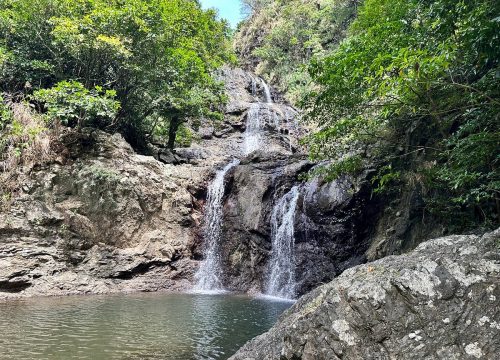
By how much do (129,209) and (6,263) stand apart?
4.35m

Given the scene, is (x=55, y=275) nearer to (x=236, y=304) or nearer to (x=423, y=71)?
(x=236, y=304)

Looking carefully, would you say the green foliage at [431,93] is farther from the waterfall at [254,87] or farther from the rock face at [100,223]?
the waterfall at [254,87]

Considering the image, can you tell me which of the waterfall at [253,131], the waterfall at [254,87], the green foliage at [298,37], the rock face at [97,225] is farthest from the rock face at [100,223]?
the green foliage at [298,37]

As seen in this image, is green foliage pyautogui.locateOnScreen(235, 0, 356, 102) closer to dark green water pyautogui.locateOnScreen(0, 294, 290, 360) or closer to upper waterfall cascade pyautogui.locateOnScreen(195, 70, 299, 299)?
upper waterfall cascade pyautogui.locateOnScreen(195, 70, 299, 299)

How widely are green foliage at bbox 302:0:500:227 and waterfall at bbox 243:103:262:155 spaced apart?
1190cm

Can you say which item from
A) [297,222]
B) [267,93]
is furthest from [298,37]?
[297,222]

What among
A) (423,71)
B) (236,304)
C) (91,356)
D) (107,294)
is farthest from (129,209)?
(423,71)

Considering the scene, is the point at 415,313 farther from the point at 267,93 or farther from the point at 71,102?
the point at 267,93

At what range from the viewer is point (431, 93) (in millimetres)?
7805

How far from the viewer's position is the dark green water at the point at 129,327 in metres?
6.66

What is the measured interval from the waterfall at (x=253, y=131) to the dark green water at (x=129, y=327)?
13888 millimetres

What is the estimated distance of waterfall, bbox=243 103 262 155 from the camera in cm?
2470

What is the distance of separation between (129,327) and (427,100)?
25.5 ft

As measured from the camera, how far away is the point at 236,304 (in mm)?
11602
